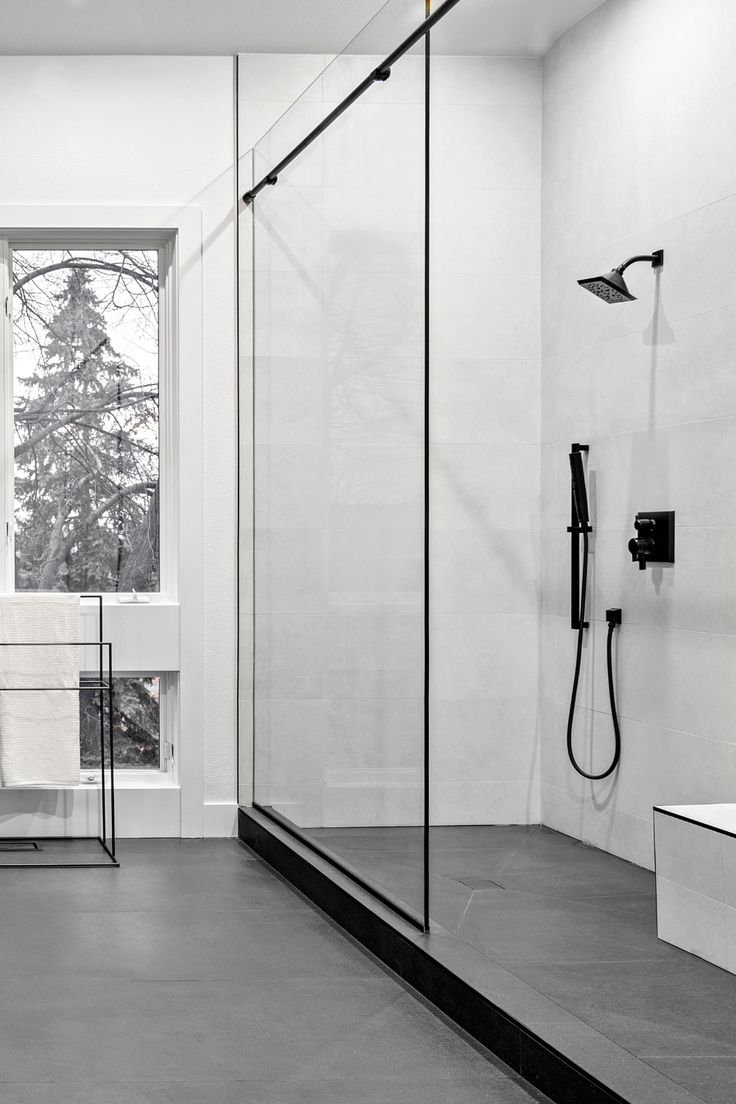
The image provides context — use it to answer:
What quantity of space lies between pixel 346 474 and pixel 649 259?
3.18 ft

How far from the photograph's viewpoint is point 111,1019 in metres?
2.68

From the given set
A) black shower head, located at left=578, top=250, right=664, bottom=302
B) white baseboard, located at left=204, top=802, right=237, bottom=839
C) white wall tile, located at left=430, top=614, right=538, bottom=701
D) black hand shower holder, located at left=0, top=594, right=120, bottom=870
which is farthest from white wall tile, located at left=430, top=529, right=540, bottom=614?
white baseboard, located at left=204, top=802, right=237, bottom=839

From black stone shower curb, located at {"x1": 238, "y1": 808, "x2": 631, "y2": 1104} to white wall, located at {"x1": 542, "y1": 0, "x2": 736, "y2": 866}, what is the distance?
0.46 meters

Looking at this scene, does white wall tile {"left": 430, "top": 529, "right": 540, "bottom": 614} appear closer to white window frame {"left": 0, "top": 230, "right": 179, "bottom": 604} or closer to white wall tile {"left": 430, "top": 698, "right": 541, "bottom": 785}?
white wall tile {"left": 430, "top": 698, "right": 541, "bottom": 785}

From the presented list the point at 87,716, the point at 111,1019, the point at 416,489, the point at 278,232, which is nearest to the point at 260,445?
the point at 278,232

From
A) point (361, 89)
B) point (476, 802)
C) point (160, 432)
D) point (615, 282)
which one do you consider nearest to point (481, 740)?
point (476, 802)

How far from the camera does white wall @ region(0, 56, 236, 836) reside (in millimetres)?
4531

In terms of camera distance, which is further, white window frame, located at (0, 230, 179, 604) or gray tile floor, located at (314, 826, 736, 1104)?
white window frame, located at (0, 230, 179, 604)

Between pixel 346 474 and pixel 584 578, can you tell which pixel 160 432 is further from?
pixel 584 578

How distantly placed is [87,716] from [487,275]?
245 centimetres

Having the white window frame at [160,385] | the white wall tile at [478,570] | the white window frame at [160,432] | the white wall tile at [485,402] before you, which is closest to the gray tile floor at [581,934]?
the white wall tile at [478,570]

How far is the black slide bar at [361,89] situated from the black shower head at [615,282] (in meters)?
0.71

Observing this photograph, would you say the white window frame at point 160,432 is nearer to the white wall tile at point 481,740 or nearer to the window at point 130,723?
the window at point 130,723

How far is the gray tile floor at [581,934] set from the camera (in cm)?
227
